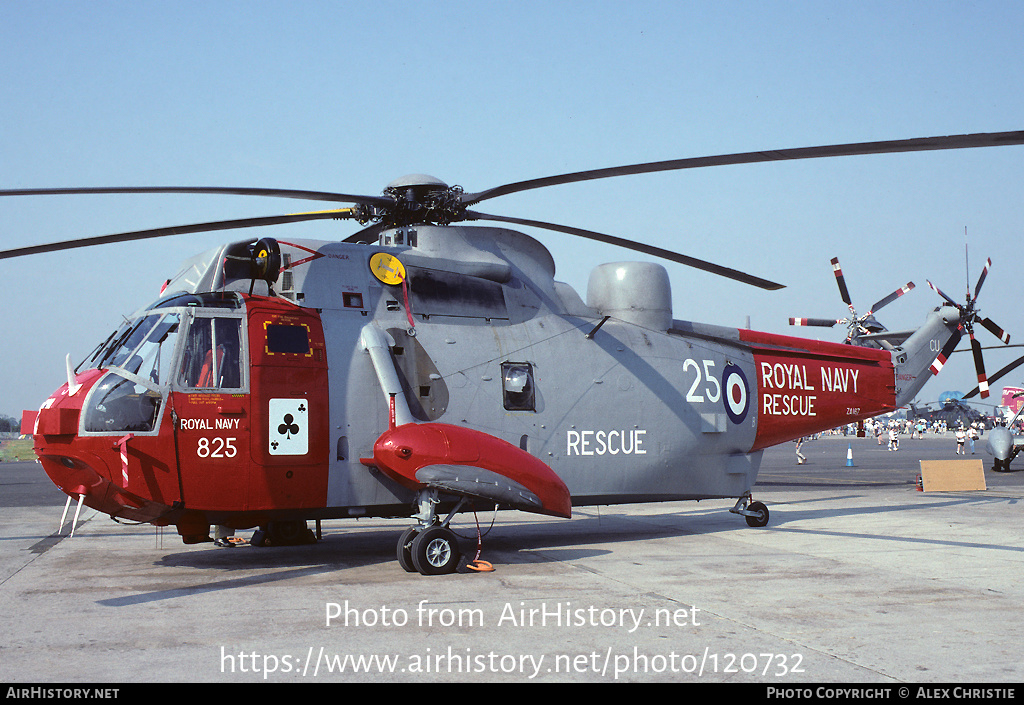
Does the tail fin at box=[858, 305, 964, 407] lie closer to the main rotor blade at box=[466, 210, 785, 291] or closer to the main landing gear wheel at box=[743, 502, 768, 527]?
the main landing gear wheel at box=[743, 502, 768, 527]

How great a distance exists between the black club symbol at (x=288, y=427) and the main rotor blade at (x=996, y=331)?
55.3 ft

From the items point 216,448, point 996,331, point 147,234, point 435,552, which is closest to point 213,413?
point 216,448

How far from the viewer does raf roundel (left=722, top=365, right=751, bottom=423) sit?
1309 centimetres

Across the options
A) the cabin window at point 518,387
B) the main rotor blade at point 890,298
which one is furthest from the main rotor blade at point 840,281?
the cabin window at point 518,387

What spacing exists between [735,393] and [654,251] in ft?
10.2

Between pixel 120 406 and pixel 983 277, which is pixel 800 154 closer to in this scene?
pixel 120 406

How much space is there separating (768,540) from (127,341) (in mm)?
9068

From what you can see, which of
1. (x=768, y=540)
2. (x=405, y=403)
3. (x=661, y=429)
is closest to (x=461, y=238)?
(x=405, y=403)

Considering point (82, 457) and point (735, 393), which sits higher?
point (735, 393)

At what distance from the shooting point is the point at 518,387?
1117 cm

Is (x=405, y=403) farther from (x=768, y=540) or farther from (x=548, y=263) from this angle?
(x=768, y=540)

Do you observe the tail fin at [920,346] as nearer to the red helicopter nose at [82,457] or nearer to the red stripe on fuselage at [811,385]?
the red stripe on fuselage at [811,385]

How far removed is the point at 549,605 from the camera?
7703 mm
